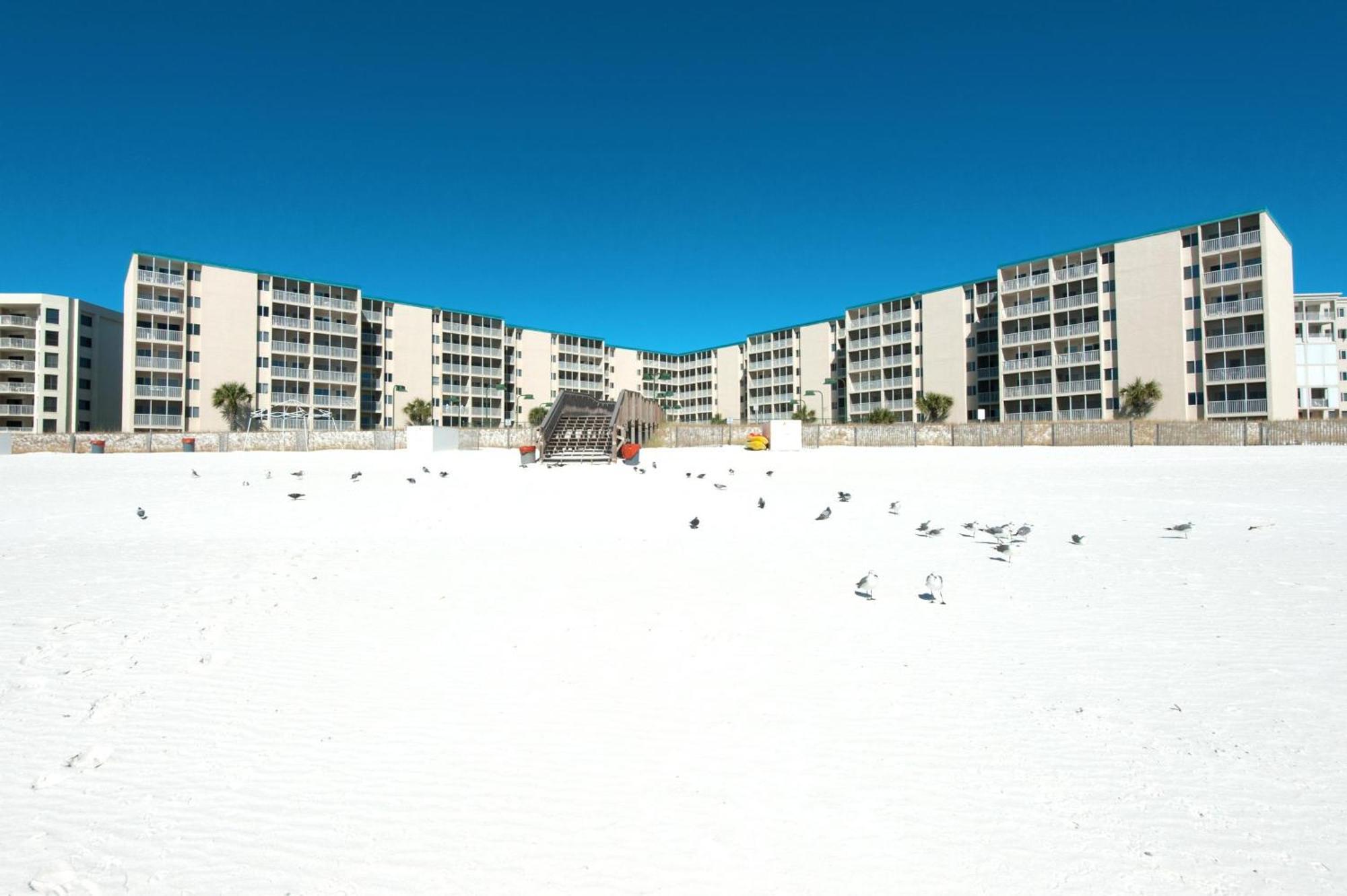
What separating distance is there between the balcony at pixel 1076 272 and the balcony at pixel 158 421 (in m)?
87.4

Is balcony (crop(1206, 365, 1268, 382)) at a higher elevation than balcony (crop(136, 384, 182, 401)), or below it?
below

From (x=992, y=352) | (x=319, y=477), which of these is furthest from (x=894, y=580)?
(x=992, y=352)

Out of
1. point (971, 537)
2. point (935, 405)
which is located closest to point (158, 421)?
point (971, 537)

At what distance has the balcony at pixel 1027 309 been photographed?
67.1 meters

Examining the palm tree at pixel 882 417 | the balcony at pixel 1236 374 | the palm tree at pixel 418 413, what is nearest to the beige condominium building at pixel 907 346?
the balcony at pixel 1236 374

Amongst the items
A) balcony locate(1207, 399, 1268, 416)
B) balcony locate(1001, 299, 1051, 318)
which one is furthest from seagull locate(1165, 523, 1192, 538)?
balcony locate(1001, 299, 1051, 318)

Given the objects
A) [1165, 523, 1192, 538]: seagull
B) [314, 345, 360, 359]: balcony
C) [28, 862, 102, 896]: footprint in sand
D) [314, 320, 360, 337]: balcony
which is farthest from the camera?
[314, 320, 360, 337]: balcony

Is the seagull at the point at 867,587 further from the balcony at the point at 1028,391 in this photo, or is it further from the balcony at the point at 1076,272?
the balcony at the point at 1076,272

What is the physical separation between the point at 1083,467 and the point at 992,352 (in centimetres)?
5093

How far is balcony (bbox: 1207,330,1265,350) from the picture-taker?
5388 centimetres

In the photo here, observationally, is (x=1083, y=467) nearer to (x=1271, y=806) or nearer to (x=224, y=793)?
(x=1271, y=806)

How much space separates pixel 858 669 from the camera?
18.6ft

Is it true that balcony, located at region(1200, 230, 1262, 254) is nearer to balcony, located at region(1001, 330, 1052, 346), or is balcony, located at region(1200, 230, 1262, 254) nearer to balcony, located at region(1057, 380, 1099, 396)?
balcony, located at region(1057, 380, 1099, 396)

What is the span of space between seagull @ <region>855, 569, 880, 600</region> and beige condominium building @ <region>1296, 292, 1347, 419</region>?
295ft
